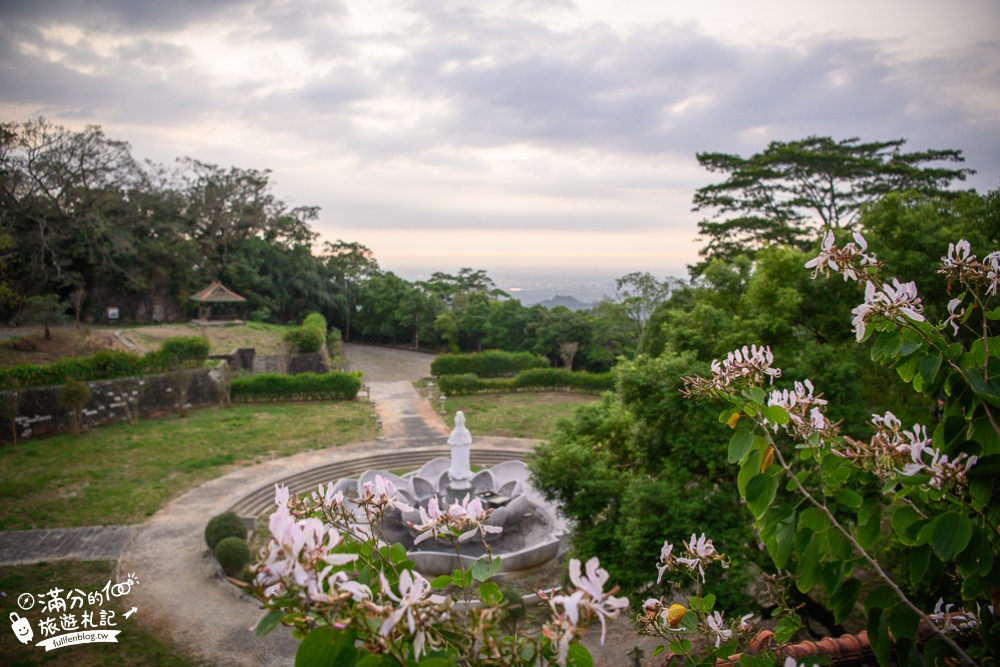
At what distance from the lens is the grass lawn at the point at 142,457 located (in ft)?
40.4

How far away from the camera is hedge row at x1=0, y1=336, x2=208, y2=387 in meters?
16.5

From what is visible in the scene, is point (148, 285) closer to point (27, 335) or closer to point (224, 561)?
point (27, 335)

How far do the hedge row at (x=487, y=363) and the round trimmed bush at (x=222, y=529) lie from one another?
17.9 meters

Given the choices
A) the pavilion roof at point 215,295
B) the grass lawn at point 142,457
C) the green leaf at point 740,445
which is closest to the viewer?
the green leaf at point 740,445

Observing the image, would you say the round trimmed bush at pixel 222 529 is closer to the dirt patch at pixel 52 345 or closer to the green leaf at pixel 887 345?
the dirt patch at pixel 52 345

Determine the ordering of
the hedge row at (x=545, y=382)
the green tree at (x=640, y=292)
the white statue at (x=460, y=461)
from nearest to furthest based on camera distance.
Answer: the white statue at (x=460, y=461)
the hedge row at (x=545, y=382)
the green tree at (x=640, y=292)

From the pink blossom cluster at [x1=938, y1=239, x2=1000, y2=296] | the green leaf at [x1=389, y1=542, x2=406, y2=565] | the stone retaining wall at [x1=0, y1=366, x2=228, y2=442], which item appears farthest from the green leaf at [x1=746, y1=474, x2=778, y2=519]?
the stone retaining wall at [x1=0, y1=366, x2=228, y2=442]

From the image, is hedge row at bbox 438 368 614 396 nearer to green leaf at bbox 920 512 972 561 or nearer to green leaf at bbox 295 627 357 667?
green leaf at bbox 920 512 972 561

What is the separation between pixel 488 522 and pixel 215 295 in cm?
2399

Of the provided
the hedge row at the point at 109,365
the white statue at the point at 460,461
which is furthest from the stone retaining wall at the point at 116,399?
the white statue at the point at 460,461

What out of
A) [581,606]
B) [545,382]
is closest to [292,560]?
[581,606]

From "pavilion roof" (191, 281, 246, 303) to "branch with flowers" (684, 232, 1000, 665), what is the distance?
31005 millimetres

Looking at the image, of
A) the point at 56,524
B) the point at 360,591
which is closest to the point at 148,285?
the point at 56,524

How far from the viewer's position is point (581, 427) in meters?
11.2
